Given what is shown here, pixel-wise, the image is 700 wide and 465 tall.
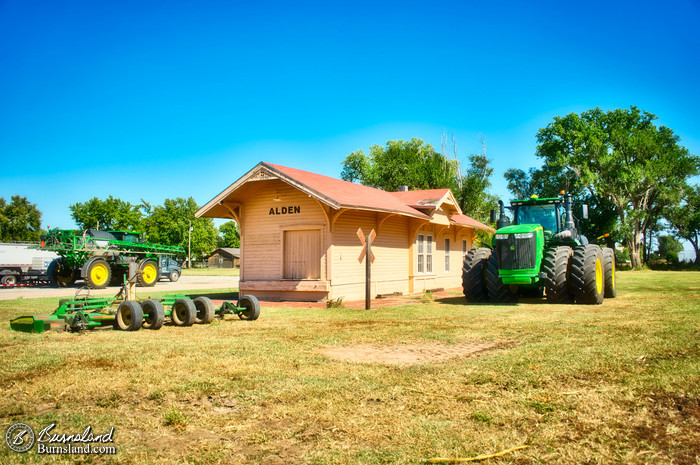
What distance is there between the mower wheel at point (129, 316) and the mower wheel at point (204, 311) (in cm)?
120

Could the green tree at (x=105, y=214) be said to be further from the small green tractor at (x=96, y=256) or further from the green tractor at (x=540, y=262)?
the green tractor at (x=540, y=262)

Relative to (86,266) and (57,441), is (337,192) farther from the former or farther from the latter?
(86,266)

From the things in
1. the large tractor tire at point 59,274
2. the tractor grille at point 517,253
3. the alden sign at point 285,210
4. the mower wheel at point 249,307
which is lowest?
the mower wheel at point 249,307

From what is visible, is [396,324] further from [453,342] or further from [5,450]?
[5,450]

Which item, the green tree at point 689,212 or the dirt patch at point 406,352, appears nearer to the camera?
the dirt patch at point 406,352

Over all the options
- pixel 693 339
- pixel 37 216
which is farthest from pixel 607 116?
pixel 37 216

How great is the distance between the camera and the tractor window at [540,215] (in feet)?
46.7

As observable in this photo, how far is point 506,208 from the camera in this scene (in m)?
15.0

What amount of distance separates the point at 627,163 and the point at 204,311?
48446mm

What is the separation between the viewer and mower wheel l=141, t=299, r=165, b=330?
30.4 feet

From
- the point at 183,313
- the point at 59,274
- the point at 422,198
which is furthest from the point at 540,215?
the point at 59,274

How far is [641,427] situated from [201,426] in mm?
3463

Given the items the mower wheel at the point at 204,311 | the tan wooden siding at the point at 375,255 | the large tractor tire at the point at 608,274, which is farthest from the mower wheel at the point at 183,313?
the large tractor tire at the point at 608,274

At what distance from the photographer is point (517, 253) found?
491 inches
